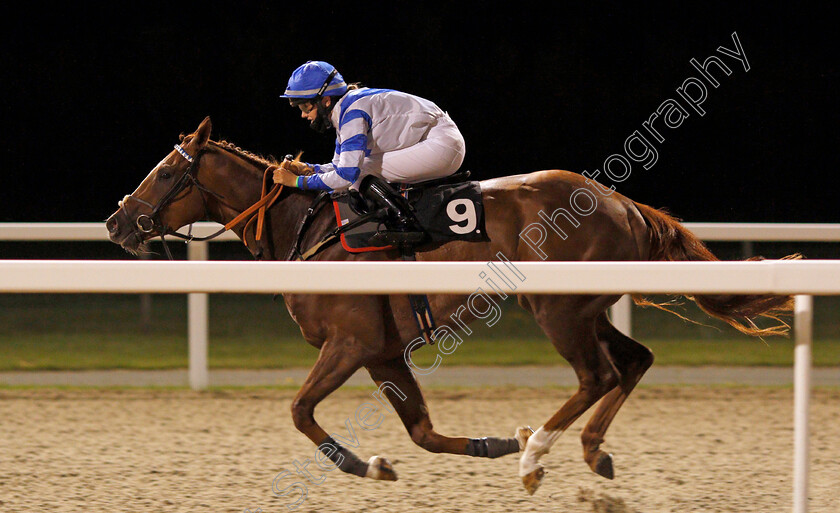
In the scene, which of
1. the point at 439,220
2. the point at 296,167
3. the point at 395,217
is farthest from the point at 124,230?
the point at 439,220

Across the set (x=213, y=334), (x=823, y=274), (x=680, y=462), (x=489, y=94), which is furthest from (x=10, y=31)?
(x=823, y=274)

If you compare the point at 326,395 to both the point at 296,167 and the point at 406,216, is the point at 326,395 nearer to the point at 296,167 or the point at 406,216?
the point at 406,216

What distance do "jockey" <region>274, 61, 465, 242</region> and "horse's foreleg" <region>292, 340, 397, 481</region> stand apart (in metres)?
0.48

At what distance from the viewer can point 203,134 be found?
325 centimetres

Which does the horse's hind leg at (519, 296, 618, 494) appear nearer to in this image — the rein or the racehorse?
the racehorse

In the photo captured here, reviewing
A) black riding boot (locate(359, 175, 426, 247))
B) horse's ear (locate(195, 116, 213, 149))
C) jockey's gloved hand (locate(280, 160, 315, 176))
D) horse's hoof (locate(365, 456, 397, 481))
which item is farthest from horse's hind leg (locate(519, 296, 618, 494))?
horse's ear (locate(195, 116, 213, 149))

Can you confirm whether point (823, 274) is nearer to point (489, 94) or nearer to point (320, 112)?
point (320, 112)

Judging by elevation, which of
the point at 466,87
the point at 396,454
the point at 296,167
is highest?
the point at 466,87

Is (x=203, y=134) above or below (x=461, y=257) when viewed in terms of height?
above

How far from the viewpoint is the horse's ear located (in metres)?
3.23

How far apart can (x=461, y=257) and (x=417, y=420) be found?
A: 0.58m

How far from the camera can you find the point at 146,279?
195cm

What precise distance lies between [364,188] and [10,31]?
13226 millimetres

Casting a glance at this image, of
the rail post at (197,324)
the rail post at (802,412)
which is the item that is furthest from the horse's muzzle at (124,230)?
the rail post at (802,412)
